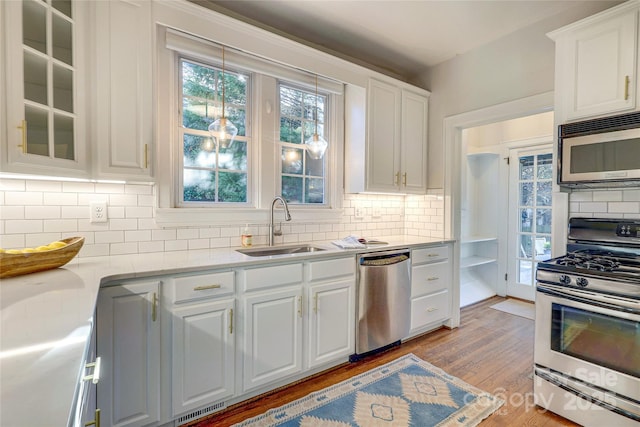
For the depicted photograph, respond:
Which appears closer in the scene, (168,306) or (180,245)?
(168,306)

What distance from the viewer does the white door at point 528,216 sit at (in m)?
3.85

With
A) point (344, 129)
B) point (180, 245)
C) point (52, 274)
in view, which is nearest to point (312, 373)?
point (180, 245)

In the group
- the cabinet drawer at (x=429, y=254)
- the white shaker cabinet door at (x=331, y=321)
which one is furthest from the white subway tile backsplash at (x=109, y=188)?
the cabinet drawer at (x=429, y=254)

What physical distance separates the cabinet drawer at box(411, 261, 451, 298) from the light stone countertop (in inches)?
68.7

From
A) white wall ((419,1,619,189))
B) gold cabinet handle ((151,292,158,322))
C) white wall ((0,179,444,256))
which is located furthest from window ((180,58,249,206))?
white wall ((419,1,619,189))

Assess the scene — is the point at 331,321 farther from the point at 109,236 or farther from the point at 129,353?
the point at 109,236

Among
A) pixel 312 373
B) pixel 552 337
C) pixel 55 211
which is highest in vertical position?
pixel 55 211

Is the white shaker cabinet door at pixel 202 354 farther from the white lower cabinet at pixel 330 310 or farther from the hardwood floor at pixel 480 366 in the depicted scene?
the white lower cabinet at pixel 330 310

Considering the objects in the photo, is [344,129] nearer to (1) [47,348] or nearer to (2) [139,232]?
(2) [139,232]

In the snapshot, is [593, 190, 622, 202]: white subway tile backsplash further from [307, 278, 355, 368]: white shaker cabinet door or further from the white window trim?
the white window trim

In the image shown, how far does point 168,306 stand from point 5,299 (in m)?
0.68

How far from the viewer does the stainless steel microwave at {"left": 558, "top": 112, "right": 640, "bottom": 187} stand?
5.99 feet

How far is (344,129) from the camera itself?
10.1ft

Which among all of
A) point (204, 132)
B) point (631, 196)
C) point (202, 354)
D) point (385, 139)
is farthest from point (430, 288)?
point (204, 132)
